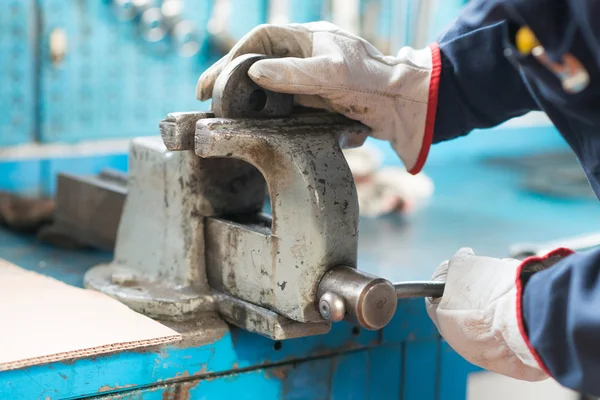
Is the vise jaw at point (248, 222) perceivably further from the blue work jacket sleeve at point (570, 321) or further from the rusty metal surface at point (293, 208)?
the blue work jacket sleeve at point (570, 321)

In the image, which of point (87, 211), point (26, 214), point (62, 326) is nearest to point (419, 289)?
point (62, 326)

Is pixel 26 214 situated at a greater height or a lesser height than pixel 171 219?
lesser

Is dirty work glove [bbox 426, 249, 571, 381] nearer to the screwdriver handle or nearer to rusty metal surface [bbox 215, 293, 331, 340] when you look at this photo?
the screwdriver handle

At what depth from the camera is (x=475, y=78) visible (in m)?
1.19

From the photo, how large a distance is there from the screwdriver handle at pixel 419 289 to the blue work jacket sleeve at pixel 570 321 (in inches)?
6.4

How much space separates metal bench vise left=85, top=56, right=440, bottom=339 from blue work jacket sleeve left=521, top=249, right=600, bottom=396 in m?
0.19

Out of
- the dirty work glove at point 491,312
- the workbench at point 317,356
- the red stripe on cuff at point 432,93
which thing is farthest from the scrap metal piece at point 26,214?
the dirty work glove at point 491,312

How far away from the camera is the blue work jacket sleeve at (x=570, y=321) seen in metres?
0.82

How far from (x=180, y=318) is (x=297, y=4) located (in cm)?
154

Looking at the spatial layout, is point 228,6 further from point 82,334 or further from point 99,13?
point 82,334

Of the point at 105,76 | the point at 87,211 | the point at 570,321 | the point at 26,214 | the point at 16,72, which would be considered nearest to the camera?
the point at 570,321

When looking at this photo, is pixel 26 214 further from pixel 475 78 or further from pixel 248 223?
pixel 475 78

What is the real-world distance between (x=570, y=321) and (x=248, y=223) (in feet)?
1.55

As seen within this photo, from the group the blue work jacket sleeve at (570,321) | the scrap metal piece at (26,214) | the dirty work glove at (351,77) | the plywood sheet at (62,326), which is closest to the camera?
the blue work jacket sleeve at (570,321)
